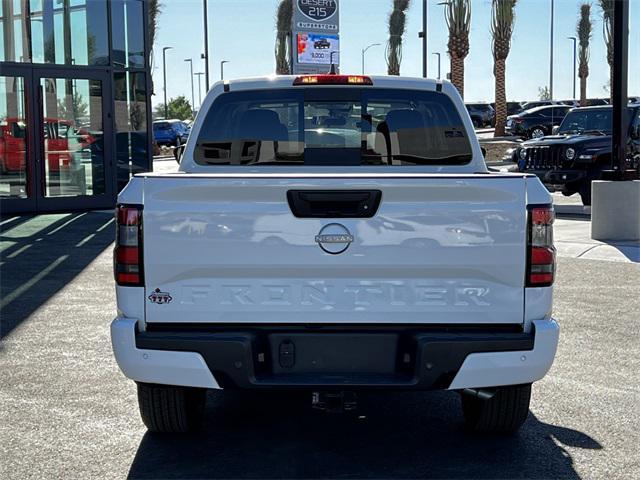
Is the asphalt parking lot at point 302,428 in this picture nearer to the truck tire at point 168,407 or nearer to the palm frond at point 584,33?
the truck tire at point 168,407

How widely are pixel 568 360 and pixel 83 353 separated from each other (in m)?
3.49

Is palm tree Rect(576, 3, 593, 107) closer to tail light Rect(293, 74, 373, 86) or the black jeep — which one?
the black jeep

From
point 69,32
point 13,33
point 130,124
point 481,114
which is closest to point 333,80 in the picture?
point 13,33

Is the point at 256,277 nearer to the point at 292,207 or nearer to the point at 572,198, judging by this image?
the point at 292,207

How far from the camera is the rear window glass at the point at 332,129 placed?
20.0 feet

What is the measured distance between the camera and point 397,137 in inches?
242

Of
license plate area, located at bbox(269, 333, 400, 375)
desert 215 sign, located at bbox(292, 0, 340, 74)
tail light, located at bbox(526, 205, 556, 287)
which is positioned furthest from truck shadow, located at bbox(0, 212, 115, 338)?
desert 215 sign, located at bbox(292, 0, 340, 74)

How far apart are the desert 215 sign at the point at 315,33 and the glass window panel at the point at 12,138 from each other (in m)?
15.7

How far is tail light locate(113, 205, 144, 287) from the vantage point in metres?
4.50

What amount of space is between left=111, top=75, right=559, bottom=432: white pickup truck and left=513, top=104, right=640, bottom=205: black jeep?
13.9m

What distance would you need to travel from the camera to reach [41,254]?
13.5m

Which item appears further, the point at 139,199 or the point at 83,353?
the point at 83,353

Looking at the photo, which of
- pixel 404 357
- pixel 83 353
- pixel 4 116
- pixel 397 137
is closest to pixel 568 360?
pixel 397 137

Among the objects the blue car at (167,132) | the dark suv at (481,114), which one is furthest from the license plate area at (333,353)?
the dark suv at (481,114)
